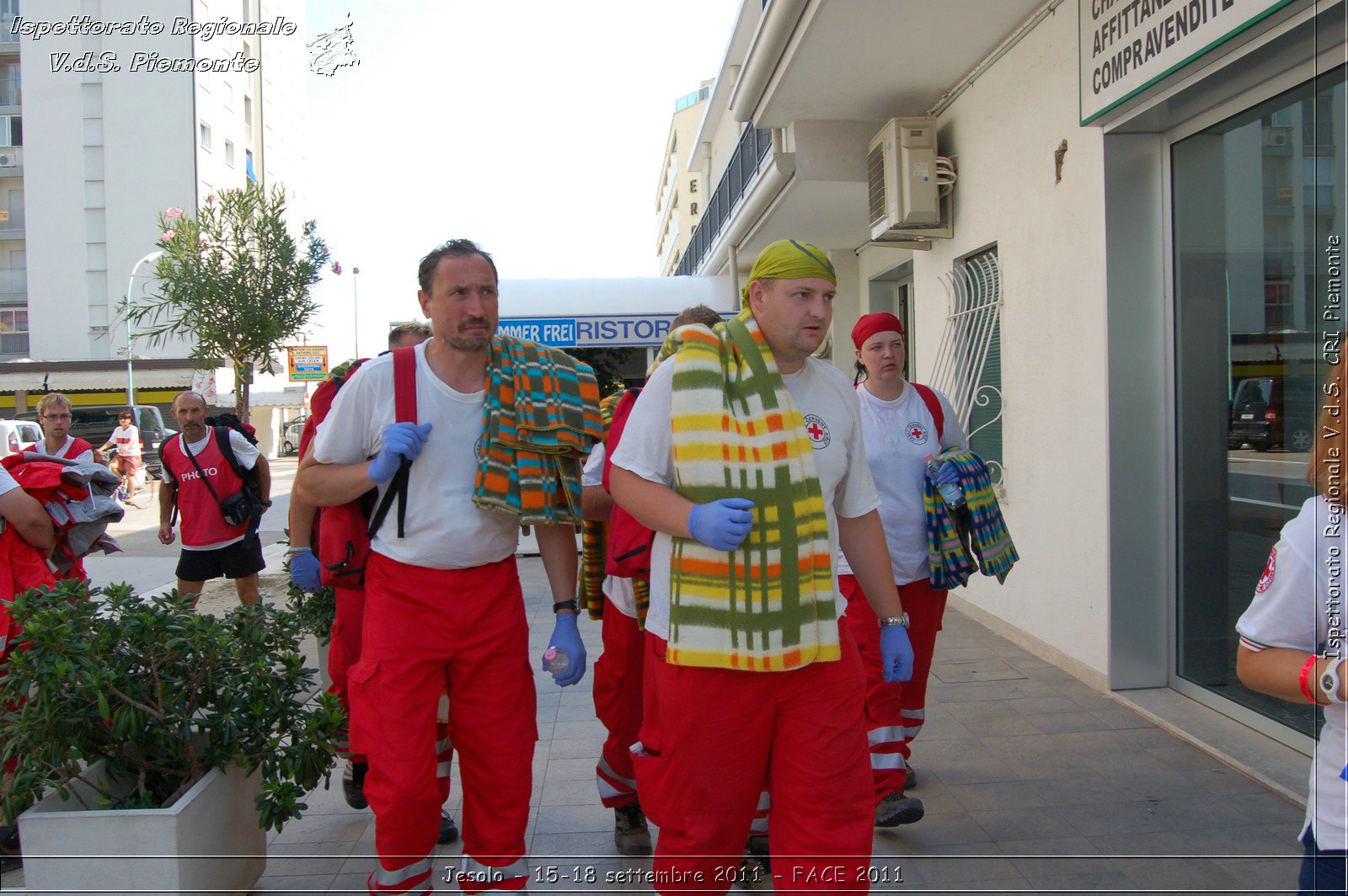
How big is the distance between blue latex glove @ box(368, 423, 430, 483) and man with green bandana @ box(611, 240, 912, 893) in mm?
657

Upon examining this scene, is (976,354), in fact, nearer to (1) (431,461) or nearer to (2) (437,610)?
(1) (431,461)

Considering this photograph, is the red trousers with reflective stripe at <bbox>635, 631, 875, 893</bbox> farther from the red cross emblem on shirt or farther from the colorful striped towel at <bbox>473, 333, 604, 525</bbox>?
the colorful striped towel at <bbox>473, 333, 604, 525</bbox>

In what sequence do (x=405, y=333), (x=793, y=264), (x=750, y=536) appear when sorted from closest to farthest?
(x=750, y=536)
(x=793, y=264)
(x=405, y=333)

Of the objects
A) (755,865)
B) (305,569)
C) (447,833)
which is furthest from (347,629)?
(755,865)

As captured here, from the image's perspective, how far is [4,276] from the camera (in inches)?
1789

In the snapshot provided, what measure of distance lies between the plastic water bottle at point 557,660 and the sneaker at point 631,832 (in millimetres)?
884

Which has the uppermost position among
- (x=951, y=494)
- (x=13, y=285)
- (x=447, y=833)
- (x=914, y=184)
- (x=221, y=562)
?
(x=13, y=285)

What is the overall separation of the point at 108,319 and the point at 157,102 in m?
10.1

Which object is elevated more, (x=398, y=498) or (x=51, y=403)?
(x=51, y=403)

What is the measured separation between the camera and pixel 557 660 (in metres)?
3.07

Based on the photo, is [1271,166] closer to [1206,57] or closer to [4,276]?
[1206,57]

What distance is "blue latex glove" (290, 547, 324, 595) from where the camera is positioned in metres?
3.47

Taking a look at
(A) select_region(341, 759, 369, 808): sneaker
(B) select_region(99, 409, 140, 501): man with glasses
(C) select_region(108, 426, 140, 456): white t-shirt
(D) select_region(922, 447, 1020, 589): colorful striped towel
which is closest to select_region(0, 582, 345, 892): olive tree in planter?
(A) select_region(341, 759, 369, 808): sneaker

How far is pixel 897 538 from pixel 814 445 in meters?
1.34
